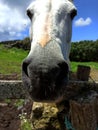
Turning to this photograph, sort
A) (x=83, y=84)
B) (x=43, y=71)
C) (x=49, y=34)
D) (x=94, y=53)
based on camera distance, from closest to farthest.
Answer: (x=43, y=71) < (x=49, y=34) < (x=83, y=84) < (x=94, y=53)

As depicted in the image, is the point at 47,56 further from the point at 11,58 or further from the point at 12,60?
the point at 11,58

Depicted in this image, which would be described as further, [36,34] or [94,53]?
[94,53]

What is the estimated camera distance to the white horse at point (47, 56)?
2320 millimetres

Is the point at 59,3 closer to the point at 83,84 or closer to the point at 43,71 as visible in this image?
the point at 83,84

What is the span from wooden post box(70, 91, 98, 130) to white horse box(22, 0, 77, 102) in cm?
45

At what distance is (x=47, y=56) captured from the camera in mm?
2408

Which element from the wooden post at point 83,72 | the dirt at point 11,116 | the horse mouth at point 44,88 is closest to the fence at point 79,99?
the wooden post at point 83,72

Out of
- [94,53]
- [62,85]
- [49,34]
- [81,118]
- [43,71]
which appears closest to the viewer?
[43,71]

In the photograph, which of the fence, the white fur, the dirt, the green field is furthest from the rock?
the green field

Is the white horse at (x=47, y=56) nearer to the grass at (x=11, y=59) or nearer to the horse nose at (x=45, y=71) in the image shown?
the horse nose at (x=45, y=71)

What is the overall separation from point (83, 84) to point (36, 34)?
73 cm

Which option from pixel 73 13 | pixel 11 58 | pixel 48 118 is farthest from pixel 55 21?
pixel 11 58

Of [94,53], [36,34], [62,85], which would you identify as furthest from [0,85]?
[94,53]

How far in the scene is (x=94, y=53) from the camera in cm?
2480
